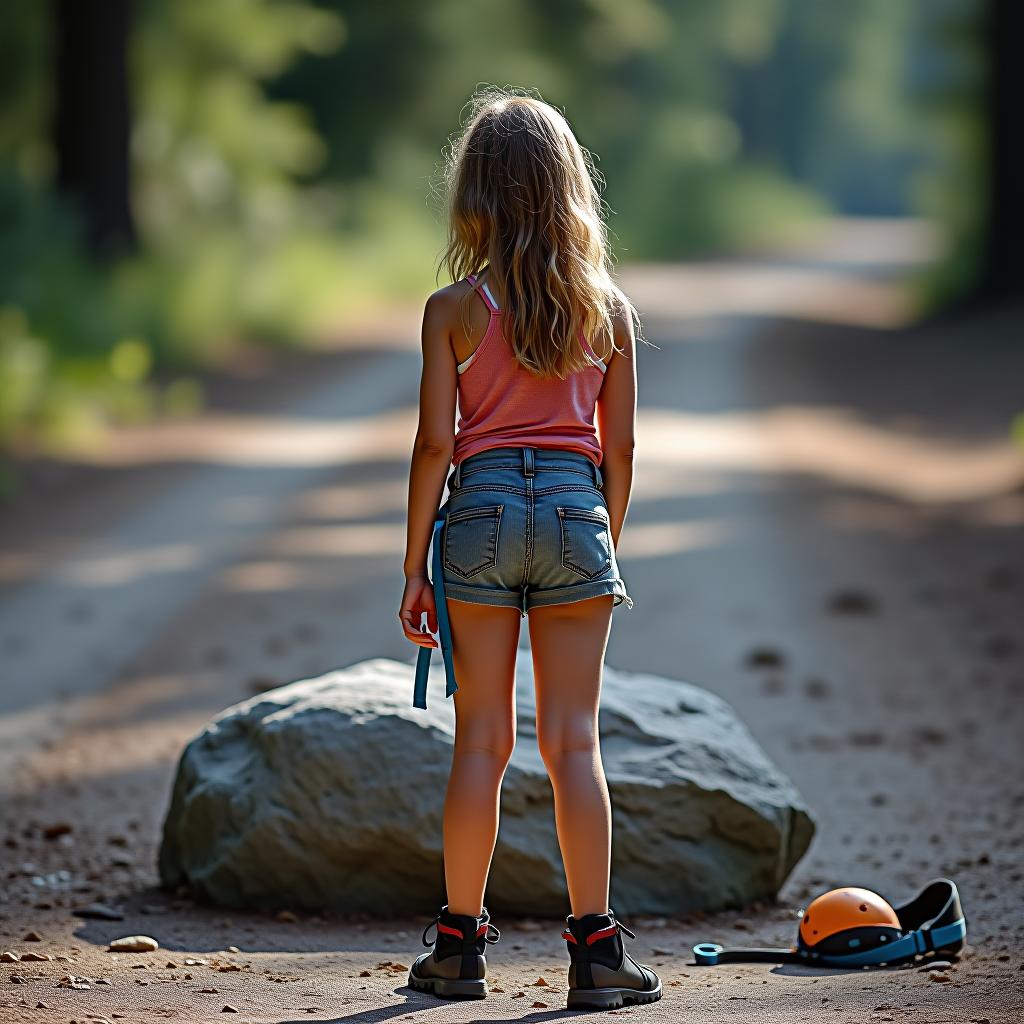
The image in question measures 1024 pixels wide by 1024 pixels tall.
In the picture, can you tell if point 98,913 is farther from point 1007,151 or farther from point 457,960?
point 1007,151

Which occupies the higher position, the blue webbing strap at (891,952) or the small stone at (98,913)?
the small stone at (98,913)

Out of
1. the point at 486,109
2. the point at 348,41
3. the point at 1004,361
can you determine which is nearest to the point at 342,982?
the point at 486,109

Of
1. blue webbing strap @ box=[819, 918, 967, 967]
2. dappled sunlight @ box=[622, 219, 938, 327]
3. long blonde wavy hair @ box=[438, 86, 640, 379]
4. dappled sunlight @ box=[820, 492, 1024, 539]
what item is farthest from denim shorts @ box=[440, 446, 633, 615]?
dappled sunlight @ box=[622, 219, 938, 327]

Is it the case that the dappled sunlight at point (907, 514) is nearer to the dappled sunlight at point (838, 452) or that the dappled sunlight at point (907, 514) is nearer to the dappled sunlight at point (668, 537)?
the dappled sunlight at point (838, 452)

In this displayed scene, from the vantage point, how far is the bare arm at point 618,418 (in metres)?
3.78

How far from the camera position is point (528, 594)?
12.0 feet

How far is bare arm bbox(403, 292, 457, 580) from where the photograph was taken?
12.0 feet

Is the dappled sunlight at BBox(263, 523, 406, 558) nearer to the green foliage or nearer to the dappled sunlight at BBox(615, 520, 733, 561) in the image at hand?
the dappled sunlight at BBox(615, 520, 733, 561)

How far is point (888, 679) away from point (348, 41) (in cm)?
2398

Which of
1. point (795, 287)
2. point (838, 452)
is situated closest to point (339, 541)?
point (838, 452)

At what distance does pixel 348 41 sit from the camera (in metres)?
29.0

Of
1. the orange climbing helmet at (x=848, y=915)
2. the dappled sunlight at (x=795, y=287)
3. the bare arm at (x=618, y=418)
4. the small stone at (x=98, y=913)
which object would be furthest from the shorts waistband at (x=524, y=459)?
the dappled sunlight at (x=795, y=287)

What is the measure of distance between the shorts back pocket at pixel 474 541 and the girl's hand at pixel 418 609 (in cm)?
11

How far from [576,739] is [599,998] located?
591 mm
